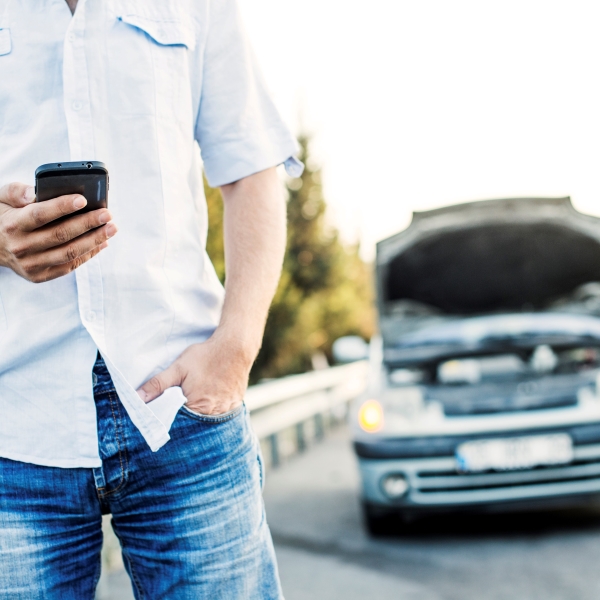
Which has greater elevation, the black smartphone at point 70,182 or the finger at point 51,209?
the black smartphone at point 70,182

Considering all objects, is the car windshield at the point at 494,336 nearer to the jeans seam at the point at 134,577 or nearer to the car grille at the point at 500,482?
the car grille at the point at 500,482

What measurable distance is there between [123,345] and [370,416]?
148 inches

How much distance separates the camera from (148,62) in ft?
4.84

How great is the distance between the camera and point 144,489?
135 centimetres

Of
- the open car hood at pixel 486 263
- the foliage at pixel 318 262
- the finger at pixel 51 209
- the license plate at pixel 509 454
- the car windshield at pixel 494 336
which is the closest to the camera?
the finger at pixel 51 209

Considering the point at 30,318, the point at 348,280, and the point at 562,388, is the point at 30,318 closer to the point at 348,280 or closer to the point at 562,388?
the point at 562,388

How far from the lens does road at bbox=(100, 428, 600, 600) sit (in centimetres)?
402

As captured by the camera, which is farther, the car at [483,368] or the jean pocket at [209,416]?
the car at [483,368]

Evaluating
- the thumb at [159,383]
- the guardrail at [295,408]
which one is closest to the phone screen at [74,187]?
the thumb at [159,383]

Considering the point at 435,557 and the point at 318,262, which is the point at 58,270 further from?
the point at 318,262

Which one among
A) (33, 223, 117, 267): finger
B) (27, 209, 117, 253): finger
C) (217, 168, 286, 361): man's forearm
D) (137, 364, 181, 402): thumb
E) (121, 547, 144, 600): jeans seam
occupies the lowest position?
(121, 547, 144, 600): jeans seam

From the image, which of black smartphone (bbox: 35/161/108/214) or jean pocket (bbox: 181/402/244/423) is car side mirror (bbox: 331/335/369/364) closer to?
jean pocket (bbox: 181/402/244/423)

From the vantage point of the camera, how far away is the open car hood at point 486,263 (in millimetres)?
5879

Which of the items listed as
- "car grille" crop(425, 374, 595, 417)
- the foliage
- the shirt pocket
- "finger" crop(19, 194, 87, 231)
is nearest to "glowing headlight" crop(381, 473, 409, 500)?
"car grille" crop(425, 374, 595, 417)
